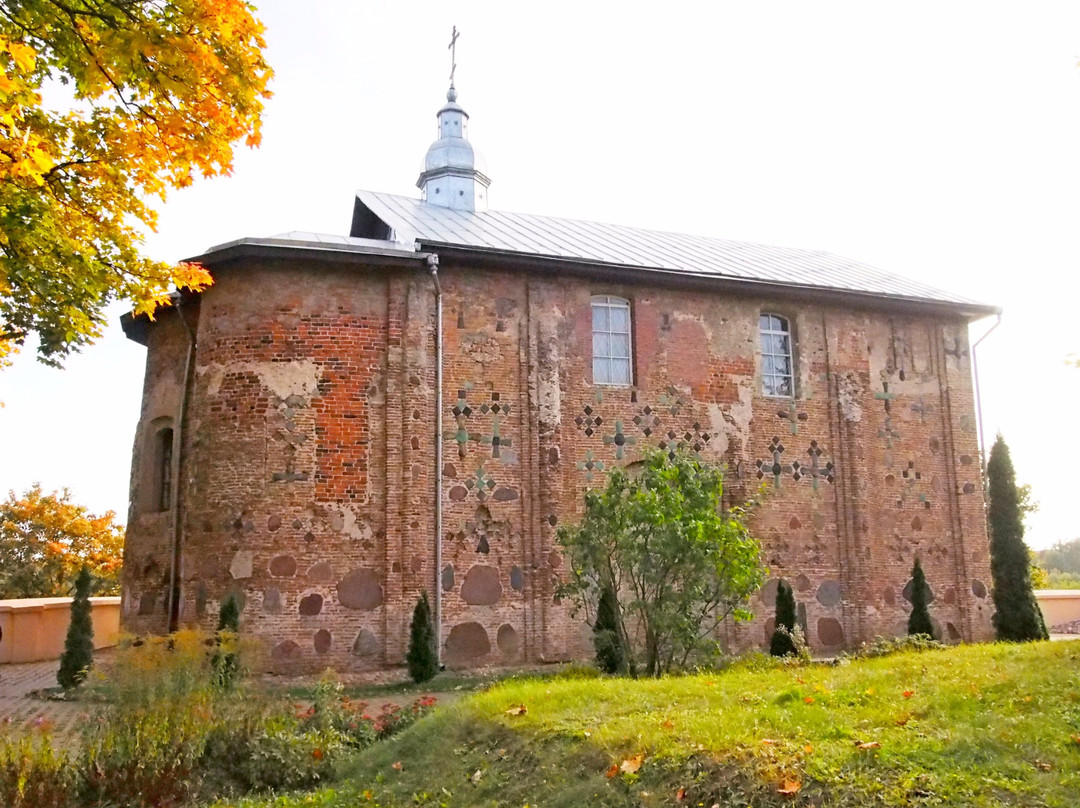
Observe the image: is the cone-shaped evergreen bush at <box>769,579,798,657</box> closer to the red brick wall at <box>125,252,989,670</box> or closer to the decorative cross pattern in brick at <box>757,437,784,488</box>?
the red brick wall at <box>125,252,989,670</box>

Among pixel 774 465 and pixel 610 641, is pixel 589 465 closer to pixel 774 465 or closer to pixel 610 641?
pixel 774 465

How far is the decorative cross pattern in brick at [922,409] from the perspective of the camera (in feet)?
63.8

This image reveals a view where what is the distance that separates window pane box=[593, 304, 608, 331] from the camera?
17.5 meters

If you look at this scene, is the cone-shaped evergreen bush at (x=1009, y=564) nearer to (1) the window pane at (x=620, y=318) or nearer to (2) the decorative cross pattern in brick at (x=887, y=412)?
(2) the decorative cross pattern in brick at (x=887, y=412)

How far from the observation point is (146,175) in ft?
27.2

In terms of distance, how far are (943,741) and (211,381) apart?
13.0 metres

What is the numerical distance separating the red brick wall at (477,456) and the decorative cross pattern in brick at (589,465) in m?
0.04

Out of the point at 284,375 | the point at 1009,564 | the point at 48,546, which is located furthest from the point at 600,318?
the point at 48,546

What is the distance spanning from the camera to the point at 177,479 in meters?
16.2

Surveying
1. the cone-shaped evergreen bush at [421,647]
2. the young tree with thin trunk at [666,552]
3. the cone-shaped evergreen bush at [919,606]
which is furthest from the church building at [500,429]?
the young tree with thin trunk at [666,552]

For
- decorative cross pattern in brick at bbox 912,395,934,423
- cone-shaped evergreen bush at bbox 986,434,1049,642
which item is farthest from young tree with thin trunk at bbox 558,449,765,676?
decorative cross pattern in brick at bbox 912,395,934,423

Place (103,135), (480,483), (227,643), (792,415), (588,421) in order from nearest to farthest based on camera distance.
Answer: (103,135), (227,643), (480,483), (588,421), (792,415)

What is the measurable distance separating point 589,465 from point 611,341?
8.21ft

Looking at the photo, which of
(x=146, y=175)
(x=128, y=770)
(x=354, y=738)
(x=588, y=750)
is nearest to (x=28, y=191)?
(x=146, y=175)
